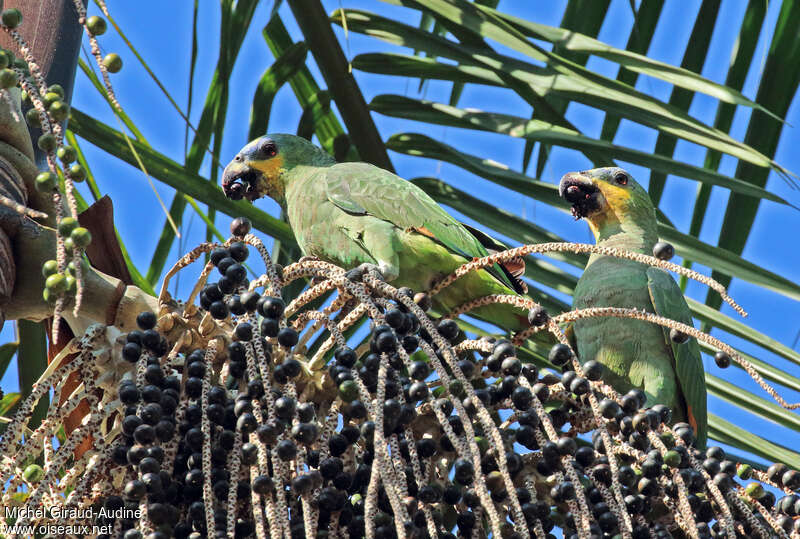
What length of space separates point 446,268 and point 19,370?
1127mm

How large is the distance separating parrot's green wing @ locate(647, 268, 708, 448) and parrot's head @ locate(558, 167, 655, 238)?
1.51ft

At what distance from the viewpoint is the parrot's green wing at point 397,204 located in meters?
2.78

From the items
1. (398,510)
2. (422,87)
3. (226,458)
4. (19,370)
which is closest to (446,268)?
(422,87)

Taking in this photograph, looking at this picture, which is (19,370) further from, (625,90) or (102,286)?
(625,90)

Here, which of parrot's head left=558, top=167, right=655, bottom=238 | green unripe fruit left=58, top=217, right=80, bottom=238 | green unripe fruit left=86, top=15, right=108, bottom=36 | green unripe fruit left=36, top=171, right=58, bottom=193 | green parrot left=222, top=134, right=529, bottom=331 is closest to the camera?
green unripe fruit left=58, top=217, right=80, bottom=238

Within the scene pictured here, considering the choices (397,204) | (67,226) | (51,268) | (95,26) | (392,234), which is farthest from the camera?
(397,204)

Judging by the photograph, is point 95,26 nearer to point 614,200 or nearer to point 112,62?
point 112,62

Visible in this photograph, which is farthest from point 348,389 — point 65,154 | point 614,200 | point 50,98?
point 614,200

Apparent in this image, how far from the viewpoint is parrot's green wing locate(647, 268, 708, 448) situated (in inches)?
108

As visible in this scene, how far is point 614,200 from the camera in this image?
130 inches

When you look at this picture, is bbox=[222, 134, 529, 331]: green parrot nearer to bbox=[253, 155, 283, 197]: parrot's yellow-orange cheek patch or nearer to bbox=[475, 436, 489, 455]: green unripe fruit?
bbox=[253, 155, 283, 197]: parrot's yellow-orange cheek patch

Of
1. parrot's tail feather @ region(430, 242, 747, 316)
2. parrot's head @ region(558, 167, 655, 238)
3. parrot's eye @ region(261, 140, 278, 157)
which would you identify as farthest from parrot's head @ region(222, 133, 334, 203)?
parrot's tail feather @ region(430, 242, 747, 316)

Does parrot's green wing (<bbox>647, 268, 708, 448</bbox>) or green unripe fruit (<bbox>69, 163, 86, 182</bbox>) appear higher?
parrot's green wing (<bbox>647, 268, 708, 448</bbox>)

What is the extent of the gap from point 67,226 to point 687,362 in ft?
6.23
